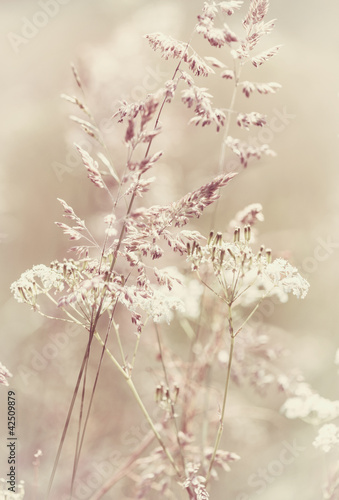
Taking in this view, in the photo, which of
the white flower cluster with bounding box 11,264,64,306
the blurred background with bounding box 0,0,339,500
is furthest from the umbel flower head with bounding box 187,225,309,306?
the blurred background with bounding box 0,0,339,500

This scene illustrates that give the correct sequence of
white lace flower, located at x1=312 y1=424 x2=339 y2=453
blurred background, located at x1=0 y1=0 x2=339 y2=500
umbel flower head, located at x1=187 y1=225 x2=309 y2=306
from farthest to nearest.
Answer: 1. blurred background, located at x1=0 y1=0 x2=339 y2=500
2. white lace flower, located at x1=312 y1=424 x2=339 y2=453
3. umbel flower head, located at x1=187 y1=225 x2=309 y2=306

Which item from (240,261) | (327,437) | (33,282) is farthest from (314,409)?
(33,282)

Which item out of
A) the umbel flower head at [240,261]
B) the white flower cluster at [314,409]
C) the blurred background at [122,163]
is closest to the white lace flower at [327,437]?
the white flower cluster at [314,409]

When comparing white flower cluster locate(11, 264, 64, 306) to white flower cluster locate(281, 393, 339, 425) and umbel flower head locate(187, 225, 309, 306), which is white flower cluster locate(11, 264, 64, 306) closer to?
umbel flower head locate(187, 225, 309, 306)

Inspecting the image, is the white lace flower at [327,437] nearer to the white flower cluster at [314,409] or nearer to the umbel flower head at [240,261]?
the white flower cluster at [314,409]

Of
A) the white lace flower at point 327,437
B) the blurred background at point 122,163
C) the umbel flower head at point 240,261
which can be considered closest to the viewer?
the umbel flower head at point 240,261

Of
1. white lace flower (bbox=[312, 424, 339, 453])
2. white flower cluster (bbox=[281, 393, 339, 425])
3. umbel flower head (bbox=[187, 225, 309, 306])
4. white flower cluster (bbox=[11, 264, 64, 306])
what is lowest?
white lace flower (bbox=[312, 424, 339, 453])

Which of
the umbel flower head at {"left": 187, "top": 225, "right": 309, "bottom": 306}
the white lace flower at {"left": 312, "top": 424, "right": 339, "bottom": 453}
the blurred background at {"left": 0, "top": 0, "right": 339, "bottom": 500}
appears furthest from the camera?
the blurred background at {"left": 0, "top": 0, "right": 339, "bottom": 500}

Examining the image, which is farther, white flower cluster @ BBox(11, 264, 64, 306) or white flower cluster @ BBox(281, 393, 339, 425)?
white flower cluster @ BBox(281, 393, 339, 425)

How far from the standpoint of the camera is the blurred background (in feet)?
3.96

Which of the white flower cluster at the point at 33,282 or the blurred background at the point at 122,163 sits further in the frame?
the blurred background at the point at 122,163

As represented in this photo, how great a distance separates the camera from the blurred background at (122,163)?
1.21 metres

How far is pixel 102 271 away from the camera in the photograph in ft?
2.73

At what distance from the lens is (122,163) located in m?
1.26
